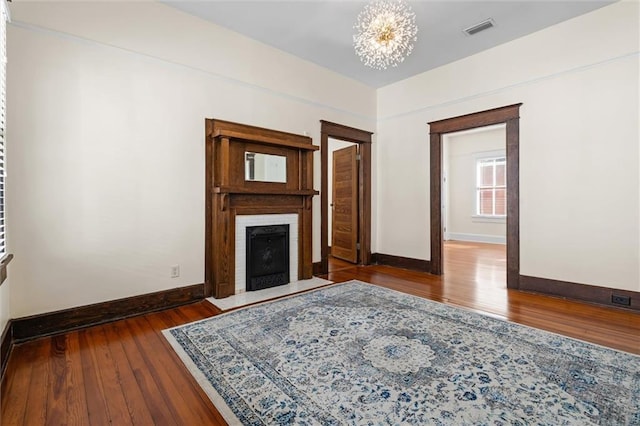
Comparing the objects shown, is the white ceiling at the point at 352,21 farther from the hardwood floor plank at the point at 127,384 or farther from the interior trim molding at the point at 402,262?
the hardwood floor plank at the point at 127,384

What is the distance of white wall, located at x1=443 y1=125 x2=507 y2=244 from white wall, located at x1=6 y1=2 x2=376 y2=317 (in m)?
6.94

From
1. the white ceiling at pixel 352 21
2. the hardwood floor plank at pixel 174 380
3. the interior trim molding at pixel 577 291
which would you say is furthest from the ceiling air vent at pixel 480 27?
the hardwood floor plank at pixel 174 380

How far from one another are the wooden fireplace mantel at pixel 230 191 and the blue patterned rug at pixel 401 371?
2.45 feet

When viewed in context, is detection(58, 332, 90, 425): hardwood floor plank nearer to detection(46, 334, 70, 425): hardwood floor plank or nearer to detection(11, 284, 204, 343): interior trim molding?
detection(46, 334, 70, 425): hardwood floor plank

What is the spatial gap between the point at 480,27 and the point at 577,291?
328 cm

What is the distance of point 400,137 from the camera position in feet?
16.9

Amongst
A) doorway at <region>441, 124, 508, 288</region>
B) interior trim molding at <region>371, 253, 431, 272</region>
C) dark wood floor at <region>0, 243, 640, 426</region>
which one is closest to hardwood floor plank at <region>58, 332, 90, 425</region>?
dark wood floor at <region>0, 243, 640, 426</region>

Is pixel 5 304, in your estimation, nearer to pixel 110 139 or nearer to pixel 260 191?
pixel 110 139

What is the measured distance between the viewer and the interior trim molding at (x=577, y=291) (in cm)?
306

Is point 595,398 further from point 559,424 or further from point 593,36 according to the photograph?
point 593,36

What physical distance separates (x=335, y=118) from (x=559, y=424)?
4307 mm

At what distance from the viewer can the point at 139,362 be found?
6.75 ft

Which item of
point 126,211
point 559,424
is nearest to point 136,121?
point 126,211

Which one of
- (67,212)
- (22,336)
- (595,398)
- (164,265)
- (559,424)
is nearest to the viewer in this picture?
(559,424)
